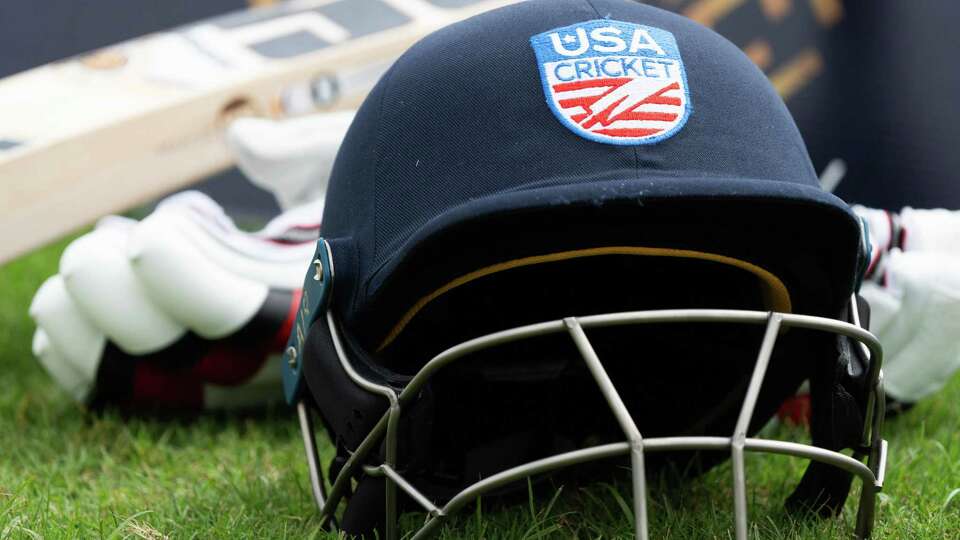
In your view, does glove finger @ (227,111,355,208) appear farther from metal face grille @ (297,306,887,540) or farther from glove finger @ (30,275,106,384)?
metal face grille @ (297,306,887,540)

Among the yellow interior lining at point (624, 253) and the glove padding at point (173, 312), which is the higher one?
the yellow interior lining at point (624, 253)

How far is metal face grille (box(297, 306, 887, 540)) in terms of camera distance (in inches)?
32.0

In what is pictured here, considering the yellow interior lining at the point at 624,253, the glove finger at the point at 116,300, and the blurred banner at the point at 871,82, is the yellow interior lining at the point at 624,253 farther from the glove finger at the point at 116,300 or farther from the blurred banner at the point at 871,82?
the blurred banner at the point at 871,82

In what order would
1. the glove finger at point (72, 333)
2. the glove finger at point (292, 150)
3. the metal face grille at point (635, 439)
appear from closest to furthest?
the metal face grille at point (635, 439) → the glove finger at point (72, 333) → the glove finger at point (292, 150)

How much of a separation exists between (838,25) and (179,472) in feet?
5.33

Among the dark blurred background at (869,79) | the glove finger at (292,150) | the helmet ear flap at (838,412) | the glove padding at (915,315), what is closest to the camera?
the helmet ear flap at (838,412)

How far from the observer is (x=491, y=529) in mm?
1024

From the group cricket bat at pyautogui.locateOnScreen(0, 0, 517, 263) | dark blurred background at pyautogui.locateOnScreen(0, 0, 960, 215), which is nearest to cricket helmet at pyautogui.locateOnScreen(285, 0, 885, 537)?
cricket bat at pyautogui.locateOnScreen(0, 0, 517, 263)

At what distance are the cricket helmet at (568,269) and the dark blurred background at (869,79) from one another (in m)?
1.35

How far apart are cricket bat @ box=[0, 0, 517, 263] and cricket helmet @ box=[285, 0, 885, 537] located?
2.70 feet

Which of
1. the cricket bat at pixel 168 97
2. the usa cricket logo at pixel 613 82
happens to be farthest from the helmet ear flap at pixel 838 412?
the cricket bat at pixel 168 97

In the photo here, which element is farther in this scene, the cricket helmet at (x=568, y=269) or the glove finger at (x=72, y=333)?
the glove finger at (x=72, y=333)

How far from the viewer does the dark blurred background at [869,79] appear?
2281mm

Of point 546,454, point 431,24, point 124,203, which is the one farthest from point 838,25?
point 546,454
